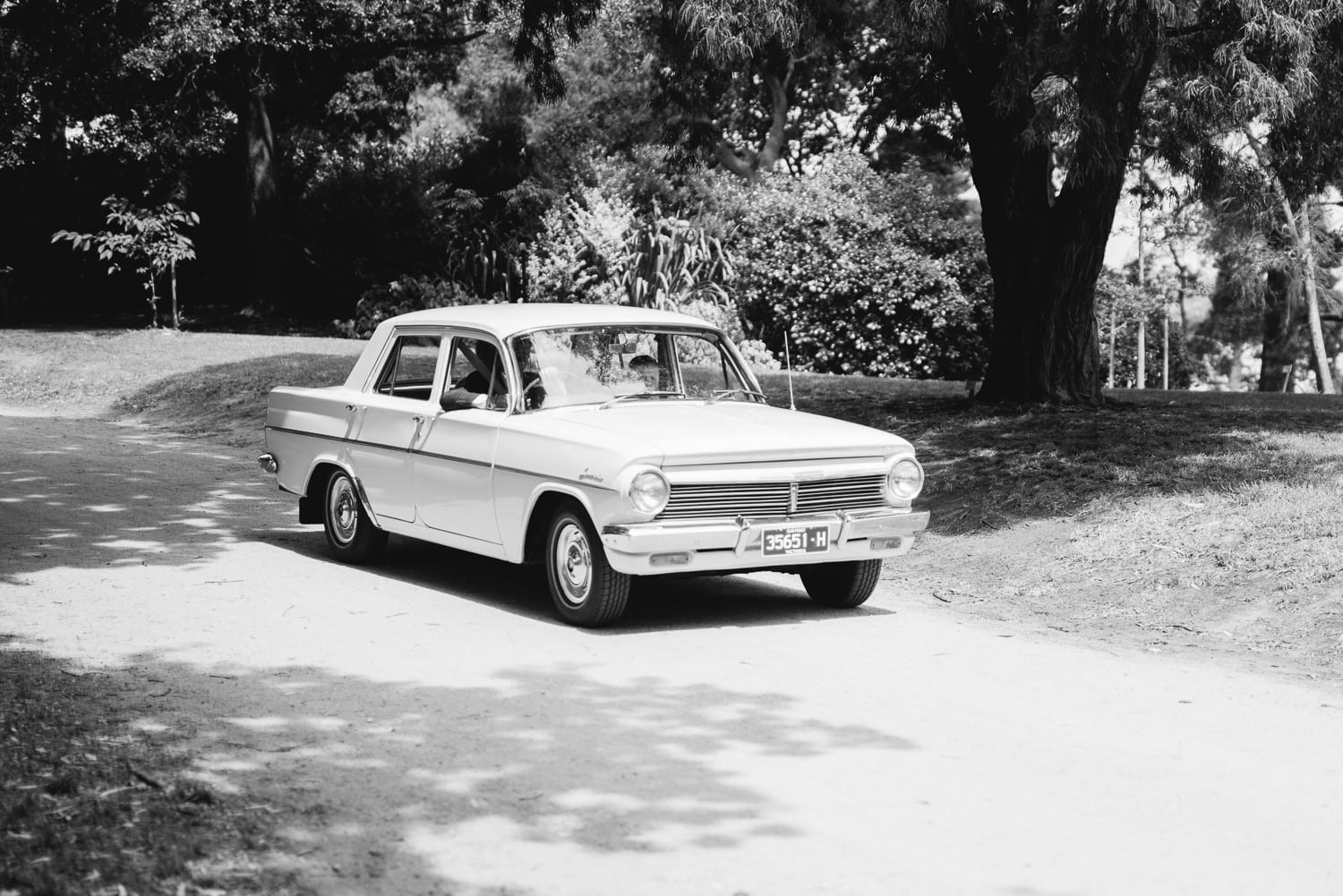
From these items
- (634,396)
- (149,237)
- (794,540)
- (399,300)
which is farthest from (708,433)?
(399,300)

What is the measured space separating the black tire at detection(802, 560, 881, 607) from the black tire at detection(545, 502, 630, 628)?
4.40 feet

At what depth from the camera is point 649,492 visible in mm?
8086

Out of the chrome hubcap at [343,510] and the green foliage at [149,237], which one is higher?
the green foliage at [149,237]

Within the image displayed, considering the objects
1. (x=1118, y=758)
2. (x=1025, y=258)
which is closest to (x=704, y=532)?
(x=1118, y=758)

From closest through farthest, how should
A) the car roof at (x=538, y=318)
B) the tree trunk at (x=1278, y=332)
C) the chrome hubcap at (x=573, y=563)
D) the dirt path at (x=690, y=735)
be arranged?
the dirt path at (x=690, y=735), the chrome hubcap at (x=573, y=563), the car roof at (x=538, y=318), the tree trunk at (x=1278, y=332)

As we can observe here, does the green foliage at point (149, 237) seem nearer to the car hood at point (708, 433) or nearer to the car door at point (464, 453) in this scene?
the car door at point (464, 453)

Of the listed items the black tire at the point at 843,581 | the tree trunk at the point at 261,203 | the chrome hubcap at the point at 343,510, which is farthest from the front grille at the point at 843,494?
the tree trunk at the point at 261,203

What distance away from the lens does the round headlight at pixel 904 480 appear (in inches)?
348

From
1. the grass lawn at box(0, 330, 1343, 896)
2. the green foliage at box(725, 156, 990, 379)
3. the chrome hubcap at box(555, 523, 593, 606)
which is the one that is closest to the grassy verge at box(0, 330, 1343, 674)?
the grass lawn at box(0, 330, 1343, 896)

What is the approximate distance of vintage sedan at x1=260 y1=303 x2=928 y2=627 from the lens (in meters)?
8.22

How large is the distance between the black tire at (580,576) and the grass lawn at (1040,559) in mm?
2238

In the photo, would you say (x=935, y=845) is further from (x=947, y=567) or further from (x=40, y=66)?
(x=40, y=66)

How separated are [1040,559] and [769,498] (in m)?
2.90

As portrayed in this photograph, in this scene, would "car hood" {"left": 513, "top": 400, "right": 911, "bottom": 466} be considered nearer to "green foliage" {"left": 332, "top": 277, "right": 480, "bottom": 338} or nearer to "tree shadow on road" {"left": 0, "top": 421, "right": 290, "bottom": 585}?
"tree shadow on road" {"left": 0, "top": 421, "right": 290, "bottom": 585}
